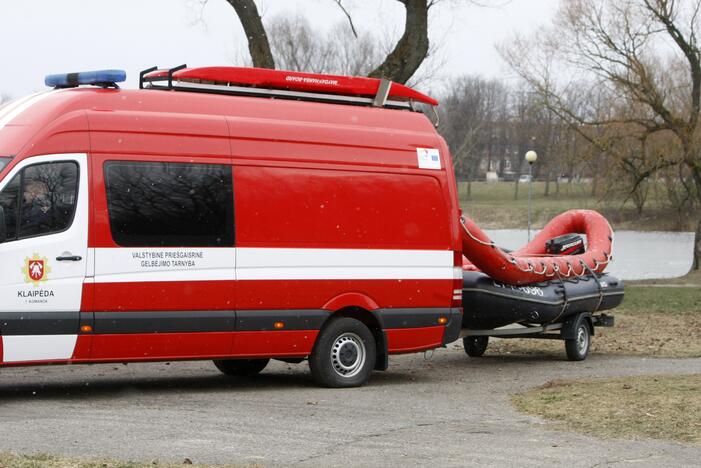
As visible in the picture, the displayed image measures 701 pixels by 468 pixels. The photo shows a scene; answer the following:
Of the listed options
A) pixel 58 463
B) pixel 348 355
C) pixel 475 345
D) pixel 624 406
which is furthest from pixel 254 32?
pixel 58 463

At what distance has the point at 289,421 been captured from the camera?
974cm

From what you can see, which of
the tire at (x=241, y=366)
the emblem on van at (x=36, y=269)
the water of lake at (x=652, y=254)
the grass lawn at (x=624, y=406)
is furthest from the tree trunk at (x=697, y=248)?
the emblem on van at (x=36, y=269)

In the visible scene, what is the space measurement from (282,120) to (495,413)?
3.58 m

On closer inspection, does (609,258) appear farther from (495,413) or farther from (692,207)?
(692,207)

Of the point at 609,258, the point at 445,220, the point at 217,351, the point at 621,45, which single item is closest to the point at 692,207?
the point at 621,45

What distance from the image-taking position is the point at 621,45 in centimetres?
3547

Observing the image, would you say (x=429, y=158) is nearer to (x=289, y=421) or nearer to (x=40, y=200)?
(x=289, y=421)

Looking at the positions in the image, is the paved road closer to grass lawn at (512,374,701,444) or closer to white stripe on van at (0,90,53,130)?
grass lawn at (512,374,701,444)

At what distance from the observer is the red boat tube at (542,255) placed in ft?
47.0

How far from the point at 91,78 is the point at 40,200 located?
1.39m

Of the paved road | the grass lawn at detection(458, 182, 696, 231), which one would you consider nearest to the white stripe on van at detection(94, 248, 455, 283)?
the paved road

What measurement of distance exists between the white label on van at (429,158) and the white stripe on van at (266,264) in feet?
3.05

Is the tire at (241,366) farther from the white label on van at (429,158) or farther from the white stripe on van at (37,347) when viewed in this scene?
the white stripe on van at (37,347)

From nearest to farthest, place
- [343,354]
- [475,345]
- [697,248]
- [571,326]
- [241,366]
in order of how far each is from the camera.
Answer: [343,354] → [241,366] → [571,326] → [475,345] → [697,248]
